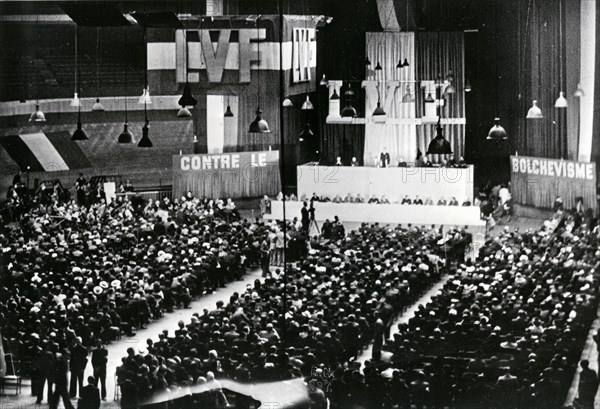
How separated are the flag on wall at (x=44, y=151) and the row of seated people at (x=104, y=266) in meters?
3.64

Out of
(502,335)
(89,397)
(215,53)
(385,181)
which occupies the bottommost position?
(89,397)

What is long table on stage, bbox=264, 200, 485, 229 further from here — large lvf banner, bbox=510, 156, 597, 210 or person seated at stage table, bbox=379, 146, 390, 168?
person seated at stage table, bbox=379, 146, 390, 168

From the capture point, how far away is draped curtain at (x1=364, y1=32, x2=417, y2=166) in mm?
33531

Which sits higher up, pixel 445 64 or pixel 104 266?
pixel 445 64

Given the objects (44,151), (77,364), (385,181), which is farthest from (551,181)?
(77,364)

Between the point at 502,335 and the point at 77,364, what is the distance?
698 cm

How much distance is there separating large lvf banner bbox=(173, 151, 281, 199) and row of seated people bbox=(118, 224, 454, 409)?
11130mm

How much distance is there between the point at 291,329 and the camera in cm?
1583

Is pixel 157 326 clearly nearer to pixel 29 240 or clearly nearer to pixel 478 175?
pixel 29 240

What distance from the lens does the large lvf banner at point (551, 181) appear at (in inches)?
1094

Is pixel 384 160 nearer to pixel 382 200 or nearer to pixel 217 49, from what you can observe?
pixel 382 200

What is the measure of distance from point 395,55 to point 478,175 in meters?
5.36

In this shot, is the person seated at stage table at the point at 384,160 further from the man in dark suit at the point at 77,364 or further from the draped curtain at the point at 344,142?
the man in dark suit at the point at 77,364

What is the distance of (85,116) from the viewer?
3409 centimetres
